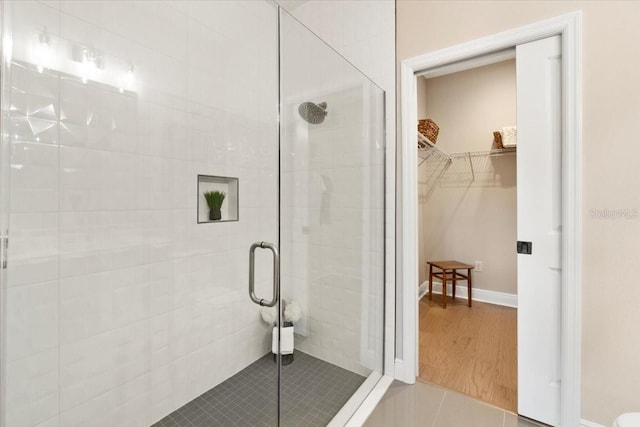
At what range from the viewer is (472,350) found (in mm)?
2410

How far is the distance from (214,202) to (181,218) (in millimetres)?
231

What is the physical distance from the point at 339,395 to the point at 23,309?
1443mm

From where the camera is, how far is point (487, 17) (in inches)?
67.3

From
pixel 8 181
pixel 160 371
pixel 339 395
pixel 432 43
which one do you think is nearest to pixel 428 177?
pixel 432 43

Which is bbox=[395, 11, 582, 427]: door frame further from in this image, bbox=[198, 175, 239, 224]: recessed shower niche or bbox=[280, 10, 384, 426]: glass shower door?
bbox=[198, 175, 239, 224]: recessed shower niche

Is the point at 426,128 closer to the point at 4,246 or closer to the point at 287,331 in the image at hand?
the point at 287,331

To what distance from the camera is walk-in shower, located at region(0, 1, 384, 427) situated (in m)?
1.12

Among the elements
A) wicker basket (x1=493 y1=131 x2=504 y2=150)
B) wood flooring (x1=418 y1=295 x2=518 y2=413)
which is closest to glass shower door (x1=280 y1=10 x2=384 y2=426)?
wood flooring (x1=418 y1=295 x2=518 y2=413)

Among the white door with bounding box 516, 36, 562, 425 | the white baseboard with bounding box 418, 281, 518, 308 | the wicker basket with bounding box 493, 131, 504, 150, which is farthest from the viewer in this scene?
the white baseboard with bounding box 418, 281, 518, 308

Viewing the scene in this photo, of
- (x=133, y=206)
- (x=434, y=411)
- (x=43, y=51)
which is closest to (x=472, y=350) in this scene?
(x=434, y=411)

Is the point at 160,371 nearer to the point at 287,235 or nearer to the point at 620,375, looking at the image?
the point at 287,235

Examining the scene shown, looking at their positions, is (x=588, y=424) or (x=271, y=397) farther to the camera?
(x=588, y=424)

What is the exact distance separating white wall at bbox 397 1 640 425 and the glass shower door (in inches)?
41.4

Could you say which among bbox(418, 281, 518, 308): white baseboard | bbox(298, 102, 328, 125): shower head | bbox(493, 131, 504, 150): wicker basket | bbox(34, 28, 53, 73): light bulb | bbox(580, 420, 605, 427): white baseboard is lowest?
bbox(580, 420, 605, 427): white baseboard
